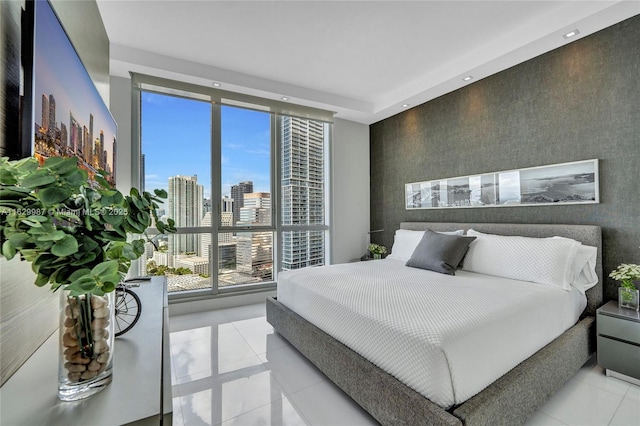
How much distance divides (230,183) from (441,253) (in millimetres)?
2768

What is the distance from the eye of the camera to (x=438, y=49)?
10.4ft

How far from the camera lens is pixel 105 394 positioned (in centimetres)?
77

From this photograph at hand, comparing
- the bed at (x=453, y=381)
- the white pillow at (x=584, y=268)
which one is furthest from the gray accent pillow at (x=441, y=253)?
the white pillow at (x=584, y=268)

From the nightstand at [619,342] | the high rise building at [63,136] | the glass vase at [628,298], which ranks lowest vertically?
the nightstand at [619,342]

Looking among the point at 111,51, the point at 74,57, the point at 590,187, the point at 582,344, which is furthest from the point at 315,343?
the point at 111,51

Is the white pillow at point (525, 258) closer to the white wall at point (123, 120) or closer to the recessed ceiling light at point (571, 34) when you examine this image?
the recessed ceiling light at point (571, 34)

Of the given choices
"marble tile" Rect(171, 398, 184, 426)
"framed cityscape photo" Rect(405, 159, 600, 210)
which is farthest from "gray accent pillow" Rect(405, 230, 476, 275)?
"marble tile" Rect(171, 398, 184, 426)

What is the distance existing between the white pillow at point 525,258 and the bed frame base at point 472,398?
40cm

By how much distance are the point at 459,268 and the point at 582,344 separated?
3.57 ft

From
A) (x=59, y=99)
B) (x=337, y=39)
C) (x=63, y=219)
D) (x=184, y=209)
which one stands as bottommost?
(x=63, y=219)

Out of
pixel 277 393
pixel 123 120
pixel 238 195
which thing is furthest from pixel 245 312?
pixel 123 120

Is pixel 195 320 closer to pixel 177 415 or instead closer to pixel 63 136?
pixel 177 415

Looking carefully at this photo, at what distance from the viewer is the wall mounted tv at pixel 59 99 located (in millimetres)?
1055

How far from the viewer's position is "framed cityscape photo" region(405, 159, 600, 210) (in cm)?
271
